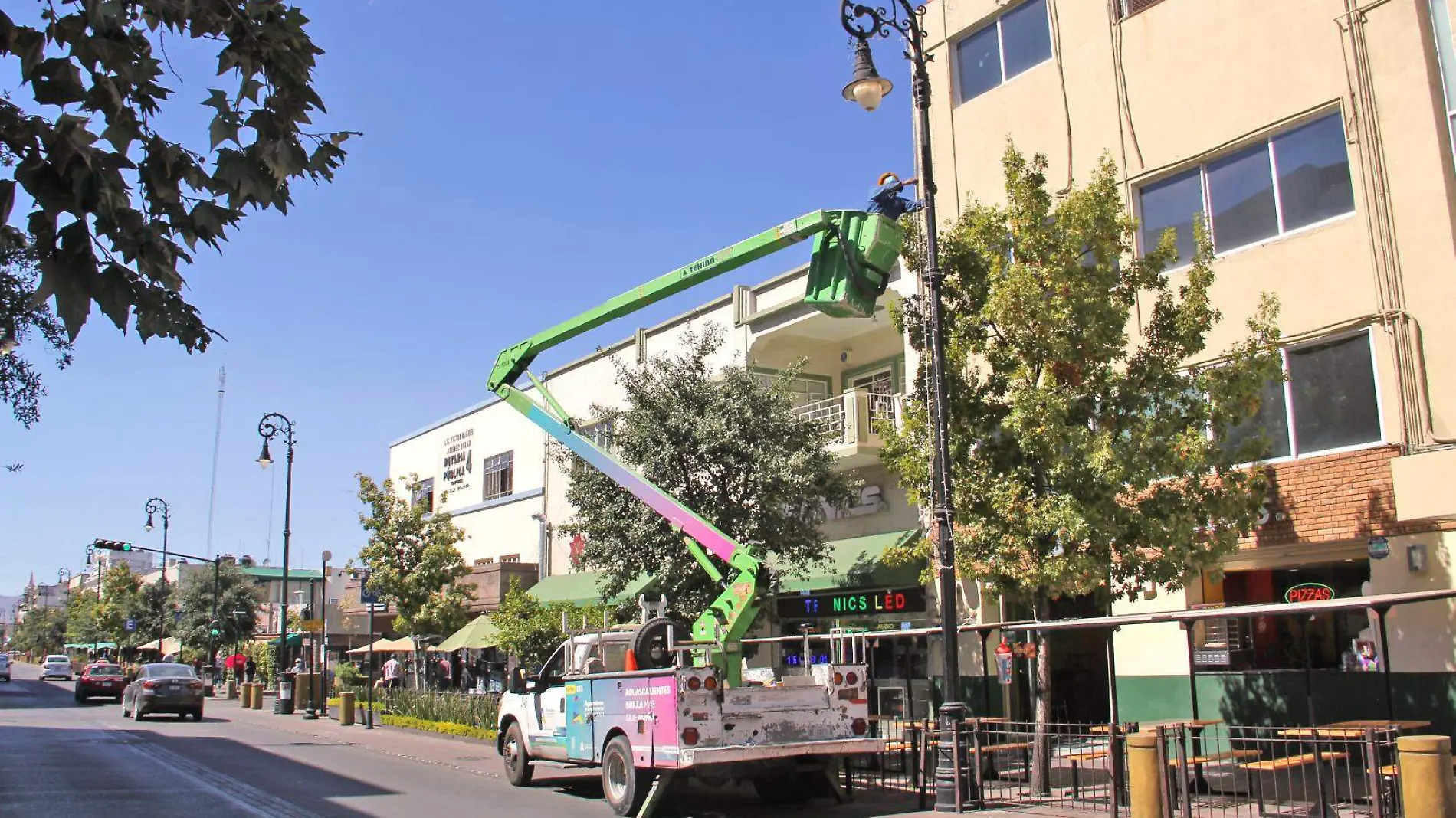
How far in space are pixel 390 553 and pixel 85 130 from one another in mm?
29307

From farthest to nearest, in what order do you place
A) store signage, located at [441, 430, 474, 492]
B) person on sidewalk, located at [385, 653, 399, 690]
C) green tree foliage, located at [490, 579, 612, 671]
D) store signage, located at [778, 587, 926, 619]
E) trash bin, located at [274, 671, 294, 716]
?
store signage, located at [441, 430, 474, 492], person on sidewalk, located at [385, 653, 399, 690], trash bin, located at [274, 671, 294, 716], green tree foliage, located at [490, 579, 612, 671], store signage, located at [778, 587, 926, 619]

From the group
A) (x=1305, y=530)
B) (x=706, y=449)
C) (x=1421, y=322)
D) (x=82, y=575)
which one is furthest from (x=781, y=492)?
(x=82, y=575)

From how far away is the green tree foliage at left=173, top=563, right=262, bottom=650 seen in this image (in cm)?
6019

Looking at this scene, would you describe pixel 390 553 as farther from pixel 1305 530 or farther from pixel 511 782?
pixel 1305 530

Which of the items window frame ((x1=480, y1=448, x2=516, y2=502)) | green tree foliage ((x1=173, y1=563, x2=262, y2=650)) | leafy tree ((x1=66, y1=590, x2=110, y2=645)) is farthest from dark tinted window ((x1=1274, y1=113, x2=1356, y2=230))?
leafy tree ((x1=66, y1=590, x2=110, y2=645))

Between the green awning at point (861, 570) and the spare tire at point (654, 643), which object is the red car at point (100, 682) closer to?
the green awning at point (861, 570)

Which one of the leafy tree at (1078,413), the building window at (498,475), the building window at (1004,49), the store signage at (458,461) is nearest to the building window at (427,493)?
the store signage at (458,461)

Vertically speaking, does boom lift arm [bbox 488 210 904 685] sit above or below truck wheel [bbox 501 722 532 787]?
above

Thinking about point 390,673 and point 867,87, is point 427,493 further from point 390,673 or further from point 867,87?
point 867,87

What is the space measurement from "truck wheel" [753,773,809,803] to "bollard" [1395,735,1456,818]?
651 cm

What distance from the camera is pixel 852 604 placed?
20.6 m

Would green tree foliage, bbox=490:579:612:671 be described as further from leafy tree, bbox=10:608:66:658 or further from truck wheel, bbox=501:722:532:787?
leafy tree, bbox=10:608:66:658

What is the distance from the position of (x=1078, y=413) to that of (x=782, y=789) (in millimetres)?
5781

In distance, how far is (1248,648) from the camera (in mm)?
15039
